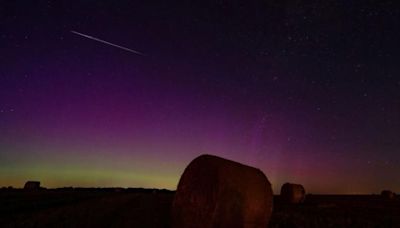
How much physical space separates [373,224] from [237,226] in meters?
6.81

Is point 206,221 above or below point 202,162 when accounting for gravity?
below

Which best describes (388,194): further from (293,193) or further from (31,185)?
(31,185)

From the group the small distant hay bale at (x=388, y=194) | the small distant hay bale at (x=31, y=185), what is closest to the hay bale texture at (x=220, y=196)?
the small distant hay bale at (x=388, y=194)

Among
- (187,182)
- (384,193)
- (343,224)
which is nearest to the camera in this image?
(187,182)

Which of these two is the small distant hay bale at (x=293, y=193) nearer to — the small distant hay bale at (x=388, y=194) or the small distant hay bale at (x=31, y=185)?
the small distant hay bale at (x=388, y=194)

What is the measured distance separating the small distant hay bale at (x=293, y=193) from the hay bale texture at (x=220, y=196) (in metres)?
19.4

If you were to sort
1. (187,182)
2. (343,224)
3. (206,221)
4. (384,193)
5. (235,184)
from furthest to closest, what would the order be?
(384,193)
(343,224)
(187,182)
(235,184)
(206,221)

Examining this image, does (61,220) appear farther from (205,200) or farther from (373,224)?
(373,224)

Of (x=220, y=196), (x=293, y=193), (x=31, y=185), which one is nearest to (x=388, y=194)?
(x=293, y=193)

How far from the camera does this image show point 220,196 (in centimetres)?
1191

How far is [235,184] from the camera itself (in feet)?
41.0

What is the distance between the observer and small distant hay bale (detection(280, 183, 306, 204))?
1272 inches

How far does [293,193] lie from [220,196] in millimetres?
21795

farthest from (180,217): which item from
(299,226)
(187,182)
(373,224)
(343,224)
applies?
(373,224)
